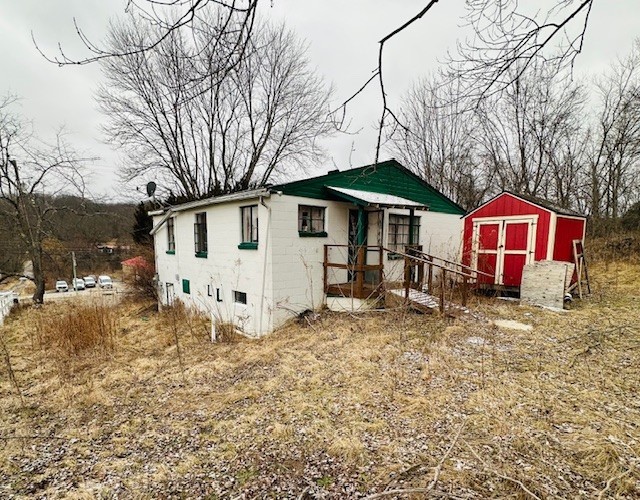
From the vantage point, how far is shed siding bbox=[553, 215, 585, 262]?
343 inches

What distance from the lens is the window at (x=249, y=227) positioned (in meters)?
7.93

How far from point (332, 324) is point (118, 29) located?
11.0 m

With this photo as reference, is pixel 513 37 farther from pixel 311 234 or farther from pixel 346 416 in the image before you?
pixel 311 234

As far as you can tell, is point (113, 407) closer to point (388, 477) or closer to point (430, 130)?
point (388, 477)

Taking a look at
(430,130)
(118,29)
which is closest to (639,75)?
(430,130)

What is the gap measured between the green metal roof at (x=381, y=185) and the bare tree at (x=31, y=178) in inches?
479

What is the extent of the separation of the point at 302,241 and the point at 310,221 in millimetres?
616

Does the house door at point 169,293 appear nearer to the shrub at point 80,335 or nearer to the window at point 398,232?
the shrub at point 80,335

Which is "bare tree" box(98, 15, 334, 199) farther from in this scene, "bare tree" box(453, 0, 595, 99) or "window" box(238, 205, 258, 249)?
"bare tree" box(453, 0, 595, 99)

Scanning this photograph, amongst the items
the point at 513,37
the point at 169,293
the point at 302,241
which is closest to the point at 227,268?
the point at 302,241

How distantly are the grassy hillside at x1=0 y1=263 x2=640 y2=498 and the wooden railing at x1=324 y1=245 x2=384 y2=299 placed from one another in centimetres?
143

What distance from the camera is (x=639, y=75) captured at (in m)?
12.5

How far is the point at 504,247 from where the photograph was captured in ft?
30.9

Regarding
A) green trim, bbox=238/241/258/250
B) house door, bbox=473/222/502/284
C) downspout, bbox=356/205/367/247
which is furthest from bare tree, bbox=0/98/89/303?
house door, bbox=473/222/502/284
